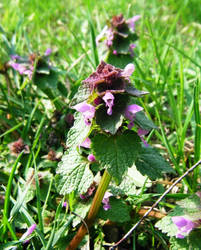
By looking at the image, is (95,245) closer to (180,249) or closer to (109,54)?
(180,249)

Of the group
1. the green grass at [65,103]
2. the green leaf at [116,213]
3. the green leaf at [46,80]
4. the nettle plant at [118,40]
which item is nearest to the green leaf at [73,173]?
the green grass at [65,103]

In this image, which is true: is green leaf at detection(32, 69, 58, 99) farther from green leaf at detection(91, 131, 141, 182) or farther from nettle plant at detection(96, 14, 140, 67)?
green leaf at detection(91, 131, 141, 182)

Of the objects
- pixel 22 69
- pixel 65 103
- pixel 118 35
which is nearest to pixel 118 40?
pixel 118 35

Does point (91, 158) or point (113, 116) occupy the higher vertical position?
point (113, 116)

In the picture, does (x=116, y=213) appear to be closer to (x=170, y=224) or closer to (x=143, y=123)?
(x=170, y=224)

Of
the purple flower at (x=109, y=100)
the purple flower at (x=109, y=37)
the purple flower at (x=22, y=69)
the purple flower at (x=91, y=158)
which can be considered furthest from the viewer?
the purple flower at (x=109, y=37)

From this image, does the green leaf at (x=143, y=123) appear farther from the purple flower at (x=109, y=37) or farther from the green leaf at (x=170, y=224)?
the purple flower at (x=109, y=37)

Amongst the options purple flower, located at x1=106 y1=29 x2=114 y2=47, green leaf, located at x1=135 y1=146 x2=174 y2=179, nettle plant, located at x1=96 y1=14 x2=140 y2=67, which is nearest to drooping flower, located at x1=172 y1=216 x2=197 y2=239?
green leaf, located at x1=135 y1=146 x2=174 y2=179
